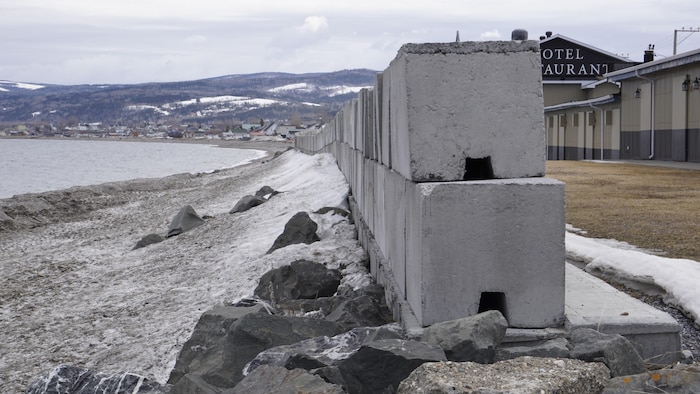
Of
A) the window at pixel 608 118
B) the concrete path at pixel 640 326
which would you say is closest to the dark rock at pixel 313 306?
the concrete path at pixel 640 326

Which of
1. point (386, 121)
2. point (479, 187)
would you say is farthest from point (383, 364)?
point (386, 121)

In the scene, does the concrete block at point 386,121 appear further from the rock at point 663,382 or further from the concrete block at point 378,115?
the rock at point 663,382

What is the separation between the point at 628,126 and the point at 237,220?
880 inches

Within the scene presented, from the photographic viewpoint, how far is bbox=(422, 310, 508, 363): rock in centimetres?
413

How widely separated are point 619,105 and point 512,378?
30.9 m

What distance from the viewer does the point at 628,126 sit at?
103 ft

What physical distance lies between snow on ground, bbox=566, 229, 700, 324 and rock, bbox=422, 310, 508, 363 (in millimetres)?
1770

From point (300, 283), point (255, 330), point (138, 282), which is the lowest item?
point (138, 282)

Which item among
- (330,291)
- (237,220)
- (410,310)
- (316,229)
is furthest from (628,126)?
(410,310)

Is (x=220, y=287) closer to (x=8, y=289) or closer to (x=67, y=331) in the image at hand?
(x=67, y=331)

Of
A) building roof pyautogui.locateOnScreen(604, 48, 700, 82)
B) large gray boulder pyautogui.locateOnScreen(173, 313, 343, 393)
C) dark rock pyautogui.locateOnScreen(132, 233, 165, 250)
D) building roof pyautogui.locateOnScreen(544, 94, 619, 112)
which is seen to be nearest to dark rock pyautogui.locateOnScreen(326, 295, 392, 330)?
large gray boulder pyautogui.locateOnScreen(173, 313, 343, 393)

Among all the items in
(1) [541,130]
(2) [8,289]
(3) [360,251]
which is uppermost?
(1) [541,130]

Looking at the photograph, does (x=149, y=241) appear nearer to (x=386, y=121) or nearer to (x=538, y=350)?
(x=386, y=121)

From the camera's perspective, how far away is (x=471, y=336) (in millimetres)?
4191
